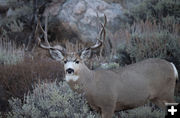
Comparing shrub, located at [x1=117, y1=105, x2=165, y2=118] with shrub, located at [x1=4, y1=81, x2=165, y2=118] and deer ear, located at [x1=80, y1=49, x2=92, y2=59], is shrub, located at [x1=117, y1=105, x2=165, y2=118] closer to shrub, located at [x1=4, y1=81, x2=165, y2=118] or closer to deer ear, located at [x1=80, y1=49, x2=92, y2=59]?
shrub, located at [x1=4, y1=81, x2=165, y2=118]

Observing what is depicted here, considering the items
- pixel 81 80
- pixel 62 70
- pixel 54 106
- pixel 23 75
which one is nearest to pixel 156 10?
pixel 62 70

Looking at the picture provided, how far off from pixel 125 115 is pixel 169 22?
370 centimetres

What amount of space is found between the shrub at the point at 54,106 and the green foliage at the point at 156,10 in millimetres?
5264

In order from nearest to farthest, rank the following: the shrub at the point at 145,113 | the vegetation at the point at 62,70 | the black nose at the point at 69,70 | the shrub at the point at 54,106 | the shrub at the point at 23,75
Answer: the black nose at the point at 69,70 → the shrub at the point at 54,106 → the vegetation at the point at 62,70 → the shrub at the point at 145,113 → the shrub at the point at 23,75

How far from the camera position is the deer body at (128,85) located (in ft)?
17.7

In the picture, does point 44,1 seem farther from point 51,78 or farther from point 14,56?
point 51,78

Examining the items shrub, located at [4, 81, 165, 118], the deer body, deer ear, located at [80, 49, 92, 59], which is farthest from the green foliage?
shrub, located at [4, 81, 165, 118]

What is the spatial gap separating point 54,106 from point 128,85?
1311 mm

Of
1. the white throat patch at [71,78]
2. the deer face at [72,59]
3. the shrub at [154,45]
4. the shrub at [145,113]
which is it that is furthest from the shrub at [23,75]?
the shrub at [154,45]

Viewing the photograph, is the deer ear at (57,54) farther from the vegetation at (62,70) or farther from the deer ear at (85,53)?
the vegetation at (62,70)

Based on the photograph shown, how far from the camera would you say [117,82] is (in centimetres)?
564

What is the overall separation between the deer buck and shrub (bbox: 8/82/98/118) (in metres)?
0.17

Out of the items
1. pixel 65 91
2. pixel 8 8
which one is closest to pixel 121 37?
pixel 65 91

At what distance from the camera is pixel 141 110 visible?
656 cm
